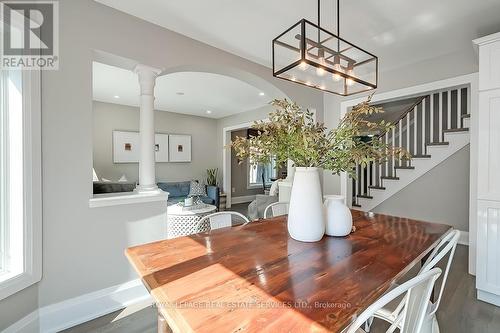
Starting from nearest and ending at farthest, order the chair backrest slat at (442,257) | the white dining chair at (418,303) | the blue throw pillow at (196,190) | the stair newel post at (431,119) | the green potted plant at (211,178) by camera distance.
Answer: the white dining chair at (418,303) < the chair backrest slat at (442,257) < the stair newel post at (431,119) < the blue throw pillow at (196,190) < the green potted plant at (211,178)

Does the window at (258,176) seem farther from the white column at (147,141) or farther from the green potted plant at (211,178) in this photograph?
the white column at (147,141)

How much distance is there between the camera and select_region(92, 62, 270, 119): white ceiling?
3879 mm

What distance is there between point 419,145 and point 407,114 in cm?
78

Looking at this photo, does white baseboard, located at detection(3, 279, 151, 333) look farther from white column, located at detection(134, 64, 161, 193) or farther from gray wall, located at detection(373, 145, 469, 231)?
→ gray wall, located at detection(373, 145, 469, 231)

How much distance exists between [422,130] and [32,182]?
512cm

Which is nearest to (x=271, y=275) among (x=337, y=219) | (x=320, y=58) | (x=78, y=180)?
(x=337, y=219)

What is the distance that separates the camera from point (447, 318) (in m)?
1.99

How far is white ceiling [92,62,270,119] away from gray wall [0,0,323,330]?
146 centimetres

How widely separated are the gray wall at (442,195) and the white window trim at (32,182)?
519 centimetres

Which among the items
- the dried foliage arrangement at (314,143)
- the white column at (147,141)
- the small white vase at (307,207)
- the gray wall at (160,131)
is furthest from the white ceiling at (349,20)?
the gray wall at (160,131)

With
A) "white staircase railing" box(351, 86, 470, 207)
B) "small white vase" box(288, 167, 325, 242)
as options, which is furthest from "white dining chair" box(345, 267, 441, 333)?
"white staircase railing" box(351, 86, 470, 207)

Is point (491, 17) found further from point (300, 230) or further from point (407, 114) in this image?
point (300, 230)

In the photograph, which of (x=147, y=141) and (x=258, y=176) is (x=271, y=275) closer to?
(x=147, y=141)

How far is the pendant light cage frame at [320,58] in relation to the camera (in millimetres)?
1449
